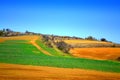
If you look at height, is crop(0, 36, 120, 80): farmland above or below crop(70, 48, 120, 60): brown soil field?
above

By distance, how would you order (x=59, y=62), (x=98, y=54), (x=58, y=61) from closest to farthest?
(x=59, y=62), (x=58, y=61), (x=98, y=54)

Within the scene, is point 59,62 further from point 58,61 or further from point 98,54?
point 98,54

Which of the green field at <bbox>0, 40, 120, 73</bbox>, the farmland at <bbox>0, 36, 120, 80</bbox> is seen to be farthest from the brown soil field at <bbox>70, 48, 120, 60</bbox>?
the green field at <bbox>0, 40, 120, 73</bbox>

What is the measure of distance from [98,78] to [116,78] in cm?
168

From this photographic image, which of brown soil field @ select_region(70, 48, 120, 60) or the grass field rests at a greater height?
the grass field

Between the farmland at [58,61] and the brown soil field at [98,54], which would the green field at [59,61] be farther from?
the brown soil field at [98,54]

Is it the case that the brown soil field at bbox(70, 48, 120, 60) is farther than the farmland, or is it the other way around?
the brown soil field at bbox(70, 48, 120, 60)

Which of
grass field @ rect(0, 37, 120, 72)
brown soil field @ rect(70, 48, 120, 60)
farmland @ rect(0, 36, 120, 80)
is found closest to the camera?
farmland @ rect(0, 36, 120, 80)

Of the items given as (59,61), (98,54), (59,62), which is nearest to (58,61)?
(59,61)

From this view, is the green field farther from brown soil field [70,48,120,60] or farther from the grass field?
brown soil field [70,48,120,60]

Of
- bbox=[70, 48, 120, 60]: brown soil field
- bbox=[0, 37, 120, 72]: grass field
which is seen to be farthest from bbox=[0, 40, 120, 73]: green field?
bbox=[70, 48, 120, 60]: brown soil field

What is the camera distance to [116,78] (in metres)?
23.1

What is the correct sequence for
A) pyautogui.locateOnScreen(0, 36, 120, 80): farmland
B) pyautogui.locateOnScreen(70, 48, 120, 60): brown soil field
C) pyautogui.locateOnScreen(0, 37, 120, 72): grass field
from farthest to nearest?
1. pyautogui.locateOnScreen(70, 48, 120, 60): brown soil field
2. pyautogui.locateOnScreen(0, 37, 120, 72): grass field
3. pyautogui.locateOnScreen(0, 36, 120, 80): farmland

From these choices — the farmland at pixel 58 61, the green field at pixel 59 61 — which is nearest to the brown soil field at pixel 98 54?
the farmland at pixel 58 61
